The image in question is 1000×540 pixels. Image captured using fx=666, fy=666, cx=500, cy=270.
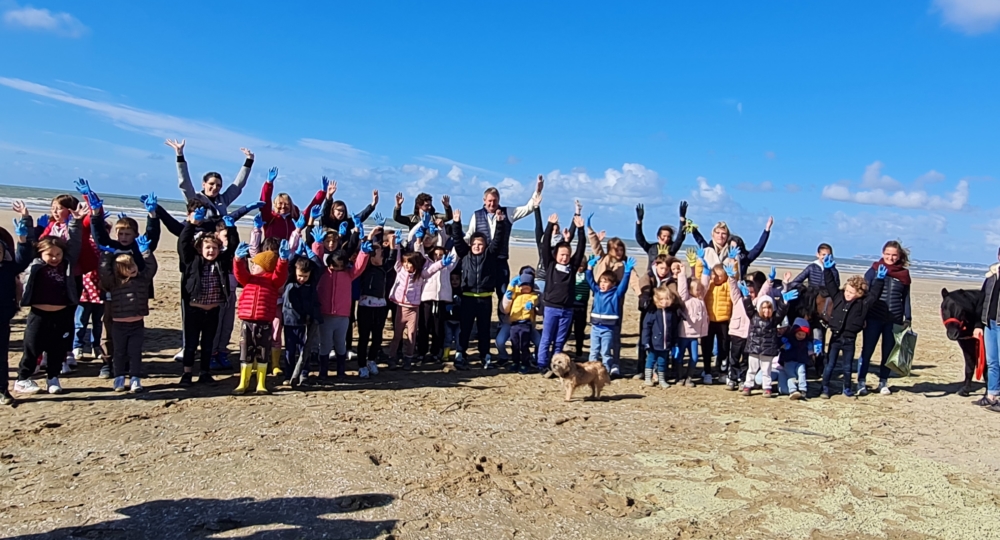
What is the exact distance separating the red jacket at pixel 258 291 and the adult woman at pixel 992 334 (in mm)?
7840

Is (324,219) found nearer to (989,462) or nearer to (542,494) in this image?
(542,494)

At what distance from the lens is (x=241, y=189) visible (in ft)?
28.0

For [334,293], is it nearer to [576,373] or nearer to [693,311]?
[576,373]

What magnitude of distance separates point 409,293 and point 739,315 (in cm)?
411

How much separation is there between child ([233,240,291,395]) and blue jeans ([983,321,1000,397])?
7919 millimetres

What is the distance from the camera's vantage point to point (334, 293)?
752cm

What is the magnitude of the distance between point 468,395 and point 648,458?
7.69ft

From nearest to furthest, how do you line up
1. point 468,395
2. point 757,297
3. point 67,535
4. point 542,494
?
point 67,535, point 542,494, point 468,395, point 757,297

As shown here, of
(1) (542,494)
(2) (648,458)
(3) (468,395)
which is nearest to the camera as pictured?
(1) (542,494)

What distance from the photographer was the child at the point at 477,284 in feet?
28.1

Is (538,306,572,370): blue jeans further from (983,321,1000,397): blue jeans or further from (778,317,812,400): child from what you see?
(983,321,1000,397): blue jeans

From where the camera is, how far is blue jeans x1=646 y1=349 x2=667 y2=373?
8273 millimetres

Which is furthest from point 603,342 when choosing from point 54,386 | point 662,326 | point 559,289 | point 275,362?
point 54,386

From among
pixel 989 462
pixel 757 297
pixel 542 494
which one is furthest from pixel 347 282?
pixel 989 462
